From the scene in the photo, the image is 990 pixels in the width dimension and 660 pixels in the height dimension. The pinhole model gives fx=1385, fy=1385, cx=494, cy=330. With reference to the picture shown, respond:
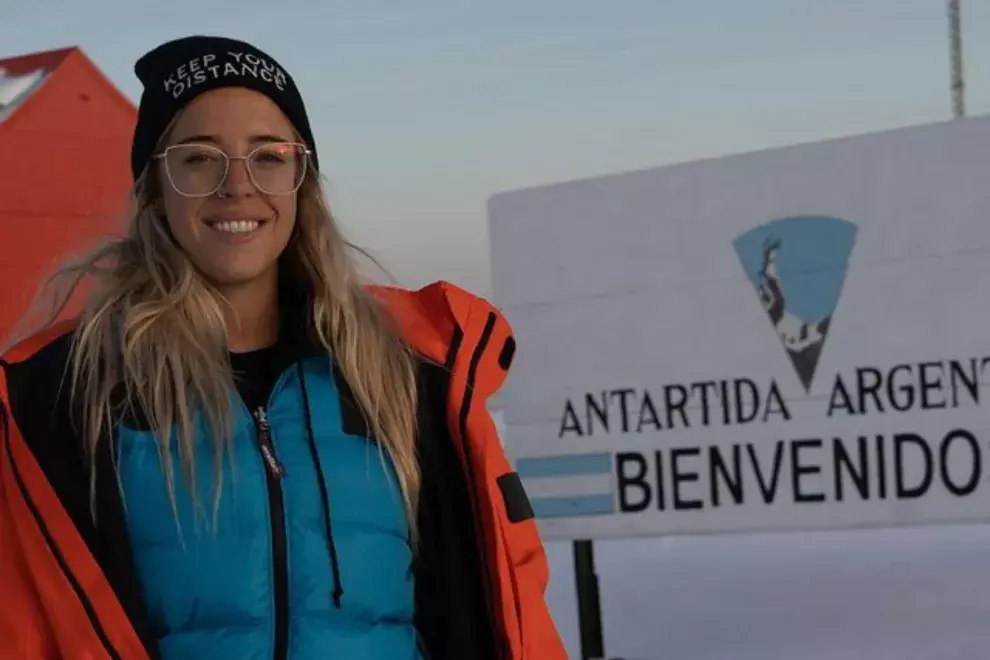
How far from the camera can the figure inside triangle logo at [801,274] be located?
3902mm

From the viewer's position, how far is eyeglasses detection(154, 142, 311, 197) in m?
1.55

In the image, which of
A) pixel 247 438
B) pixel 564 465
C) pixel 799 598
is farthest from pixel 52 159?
pixel 247 438

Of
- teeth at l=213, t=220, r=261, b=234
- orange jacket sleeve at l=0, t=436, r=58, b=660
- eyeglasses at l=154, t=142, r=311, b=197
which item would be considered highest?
eyeglasses at l=154, t=142, r=311, b=197

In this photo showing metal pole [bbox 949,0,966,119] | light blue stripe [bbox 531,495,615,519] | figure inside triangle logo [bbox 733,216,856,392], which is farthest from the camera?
metal pole [bbox 949,0,966,119]

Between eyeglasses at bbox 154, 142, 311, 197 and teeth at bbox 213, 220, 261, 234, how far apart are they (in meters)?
0.04

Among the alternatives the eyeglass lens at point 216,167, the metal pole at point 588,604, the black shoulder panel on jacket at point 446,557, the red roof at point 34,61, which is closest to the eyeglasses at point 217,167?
the eyeglass lens at point 216,167

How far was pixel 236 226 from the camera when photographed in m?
1.55

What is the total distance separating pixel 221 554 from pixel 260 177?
431 millimetres

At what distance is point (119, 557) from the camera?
1428mm

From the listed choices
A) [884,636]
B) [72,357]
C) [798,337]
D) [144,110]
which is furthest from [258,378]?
[884,636]

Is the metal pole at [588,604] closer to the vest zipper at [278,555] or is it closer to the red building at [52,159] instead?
the red building at [52,159]

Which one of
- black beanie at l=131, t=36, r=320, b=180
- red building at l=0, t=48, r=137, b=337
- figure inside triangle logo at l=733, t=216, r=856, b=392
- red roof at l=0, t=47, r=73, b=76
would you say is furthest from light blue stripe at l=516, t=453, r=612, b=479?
black beanie at l=131, t=36, r=320, b=180

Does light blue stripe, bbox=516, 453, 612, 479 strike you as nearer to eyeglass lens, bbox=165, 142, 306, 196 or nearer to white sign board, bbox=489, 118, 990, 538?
white sign board, bbox=489, 118, 990, 538

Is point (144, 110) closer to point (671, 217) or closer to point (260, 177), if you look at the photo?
point (260, 177)
